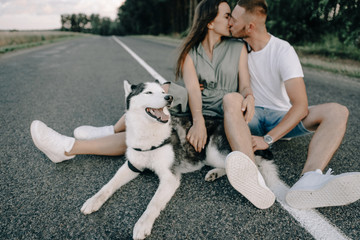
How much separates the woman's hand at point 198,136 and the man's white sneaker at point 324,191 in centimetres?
97

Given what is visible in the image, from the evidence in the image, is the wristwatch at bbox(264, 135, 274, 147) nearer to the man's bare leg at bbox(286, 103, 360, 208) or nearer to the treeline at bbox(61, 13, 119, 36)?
the man's bare leg at bbox(286, 103, 360, 208)

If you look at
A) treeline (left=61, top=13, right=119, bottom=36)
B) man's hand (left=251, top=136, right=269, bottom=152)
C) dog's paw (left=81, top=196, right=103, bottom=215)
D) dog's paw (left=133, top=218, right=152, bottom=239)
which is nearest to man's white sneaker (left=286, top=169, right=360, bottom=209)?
man's hand (left=251, top=136, right=269, bottom=152)

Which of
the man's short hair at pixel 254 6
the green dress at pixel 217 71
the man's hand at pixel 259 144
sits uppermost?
the man's short hair at pixel 254 6

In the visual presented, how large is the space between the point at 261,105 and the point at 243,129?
34.7 inches

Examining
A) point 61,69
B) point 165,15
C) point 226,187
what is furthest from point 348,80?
point 165,15

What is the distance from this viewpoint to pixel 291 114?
248cm

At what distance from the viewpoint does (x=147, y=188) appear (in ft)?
7.41

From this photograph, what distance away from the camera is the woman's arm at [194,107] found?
99.7 inches

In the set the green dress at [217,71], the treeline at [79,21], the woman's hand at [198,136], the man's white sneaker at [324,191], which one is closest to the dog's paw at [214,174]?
the woman's hand at [198,136]

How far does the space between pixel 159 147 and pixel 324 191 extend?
147 centimetres

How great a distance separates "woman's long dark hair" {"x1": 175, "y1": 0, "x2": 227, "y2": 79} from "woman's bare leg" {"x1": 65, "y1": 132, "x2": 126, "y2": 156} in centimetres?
114

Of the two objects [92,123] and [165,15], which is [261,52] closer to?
[92,123]

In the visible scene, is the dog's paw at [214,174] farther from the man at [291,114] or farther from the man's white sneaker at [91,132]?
the man's white sneaker at [91,132]

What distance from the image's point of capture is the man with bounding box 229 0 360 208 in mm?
1771
